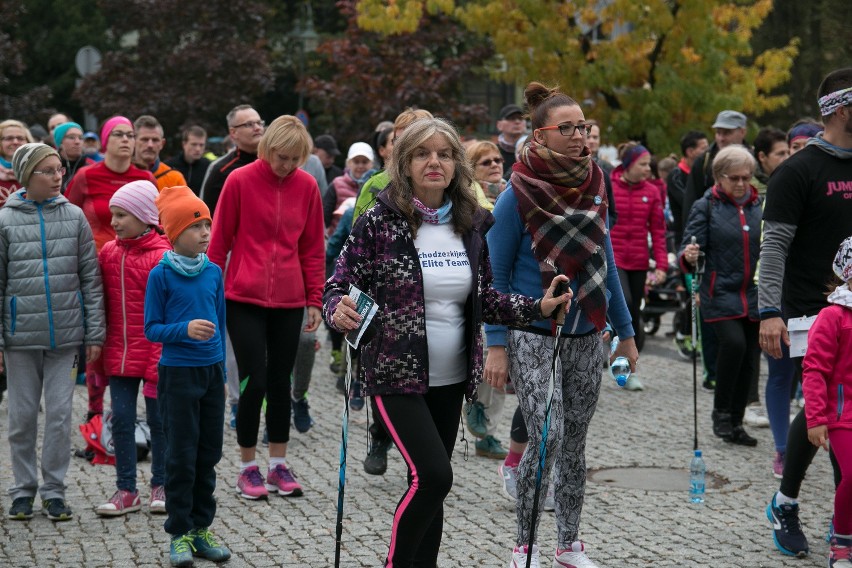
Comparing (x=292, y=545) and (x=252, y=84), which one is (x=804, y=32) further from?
(x=292, y=545)

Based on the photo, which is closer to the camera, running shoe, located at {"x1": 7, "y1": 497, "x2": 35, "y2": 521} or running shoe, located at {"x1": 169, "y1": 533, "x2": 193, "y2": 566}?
running shoe, located at {"x1": 169, "y1": 533, "x2": 193, "y2": 566}

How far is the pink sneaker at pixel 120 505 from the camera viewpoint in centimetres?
734

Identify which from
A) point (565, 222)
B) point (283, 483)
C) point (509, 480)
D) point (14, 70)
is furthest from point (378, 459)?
point (14, 70)

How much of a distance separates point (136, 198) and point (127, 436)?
134 centimetres

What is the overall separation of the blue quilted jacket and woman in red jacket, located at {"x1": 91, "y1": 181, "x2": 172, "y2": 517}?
4213mm

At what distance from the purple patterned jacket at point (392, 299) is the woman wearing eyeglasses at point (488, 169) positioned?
398 centimetres

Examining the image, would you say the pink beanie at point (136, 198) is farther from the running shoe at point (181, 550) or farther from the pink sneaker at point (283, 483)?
the running shoe at point (181, 550)

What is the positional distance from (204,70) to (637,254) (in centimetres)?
1921

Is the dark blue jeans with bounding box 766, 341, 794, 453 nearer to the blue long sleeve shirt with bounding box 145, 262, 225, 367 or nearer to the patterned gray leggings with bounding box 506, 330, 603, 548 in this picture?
the patterned gray leggings with bounding box 506, 330, 603, 548

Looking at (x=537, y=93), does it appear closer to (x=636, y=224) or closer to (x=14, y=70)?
(x=636, y=224)

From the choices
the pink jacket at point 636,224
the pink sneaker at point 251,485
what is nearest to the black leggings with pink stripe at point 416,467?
the pink sneaker at point 251,485

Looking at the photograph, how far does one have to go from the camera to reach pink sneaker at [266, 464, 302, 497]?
7852mm

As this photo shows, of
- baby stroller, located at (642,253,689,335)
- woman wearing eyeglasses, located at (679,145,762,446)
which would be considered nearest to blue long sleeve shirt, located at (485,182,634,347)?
woman wearing eyeglasses, located at (679,145,762,446)

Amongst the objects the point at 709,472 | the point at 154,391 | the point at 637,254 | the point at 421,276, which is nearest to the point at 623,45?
the point at 637,254
